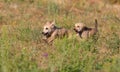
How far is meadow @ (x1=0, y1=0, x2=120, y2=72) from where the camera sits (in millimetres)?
7652

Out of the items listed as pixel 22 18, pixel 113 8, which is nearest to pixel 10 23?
pixel 22 18

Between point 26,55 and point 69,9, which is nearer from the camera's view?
point 26,55

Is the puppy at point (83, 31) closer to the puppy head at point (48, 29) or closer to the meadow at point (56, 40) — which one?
the meadow at point (56, 40)

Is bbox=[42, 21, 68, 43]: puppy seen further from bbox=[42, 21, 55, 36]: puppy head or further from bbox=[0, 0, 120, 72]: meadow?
bbox=[0, 0, 120, 72]: meadow

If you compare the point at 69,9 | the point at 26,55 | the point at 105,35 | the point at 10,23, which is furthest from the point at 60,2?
the point at 26,55

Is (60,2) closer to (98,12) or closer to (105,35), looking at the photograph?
(98,12)

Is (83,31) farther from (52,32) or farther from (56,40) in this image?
(56,40)

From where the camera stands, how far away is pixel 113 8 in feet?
60.5

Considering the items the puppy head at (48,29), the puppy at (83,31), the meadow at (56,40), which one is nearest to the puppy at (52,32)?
the puppy head at (48,29)

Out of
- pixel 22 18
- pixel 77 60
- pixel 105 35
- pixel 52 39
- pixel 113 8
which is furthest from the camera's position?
pixel 113 8

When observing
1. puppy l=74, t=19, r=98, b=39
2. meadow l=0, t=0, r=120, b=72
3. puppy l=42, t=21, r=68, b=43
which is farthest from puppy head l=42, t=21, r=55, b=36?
puppy l=74, t=19, r=98, b=39

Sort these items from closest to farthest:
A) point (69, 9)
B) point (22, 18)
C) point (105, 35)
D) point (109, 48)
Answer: point (109, 48), point (105, 35), point (22, 18), point (69, 9)

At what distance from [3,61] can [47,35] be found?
402cm

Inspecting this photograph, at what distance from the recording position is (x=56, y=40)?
31.9 ft
